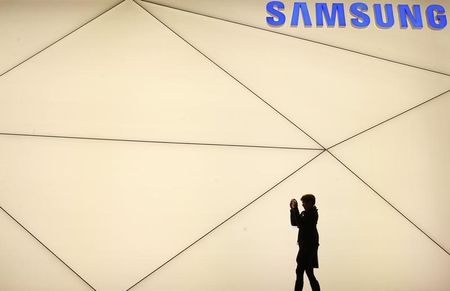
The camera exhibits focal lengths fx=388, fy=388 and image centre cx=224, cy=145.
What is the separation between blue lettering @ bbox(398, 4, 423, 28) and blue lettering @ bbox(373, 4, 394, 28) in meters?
0.12

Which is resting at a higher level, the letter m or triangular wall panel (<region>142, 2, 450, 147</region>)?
the letter m

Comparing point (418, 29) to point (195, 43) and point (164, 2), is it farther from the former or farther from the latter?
point (164, 2)

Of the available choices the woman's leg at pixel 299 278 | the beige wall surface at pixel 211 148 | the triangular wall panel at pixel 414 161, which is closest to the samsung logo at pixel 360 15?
the beige wall surface at pixel 211 148

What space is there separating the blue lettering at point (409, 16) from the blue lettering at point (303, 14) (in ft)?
3.98

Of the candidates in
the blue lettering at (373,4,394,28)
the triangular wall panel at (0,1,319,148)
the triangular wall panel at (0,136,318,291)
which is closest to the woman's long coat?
the triangular wall panel at (0,136,318,291)

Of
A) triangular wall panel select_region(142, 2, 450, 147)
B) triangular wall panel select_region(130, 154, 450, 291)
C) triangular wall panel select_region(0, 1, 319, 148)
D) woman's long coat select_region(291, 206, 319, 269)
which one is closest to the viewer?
woman's long coat select_region(291, 206, 319, 269)

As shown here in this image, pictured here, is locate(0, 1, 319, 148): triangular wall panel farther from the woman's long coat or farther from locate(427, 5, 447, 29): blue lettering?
locate(427, 5, 447, 29): blue lettering

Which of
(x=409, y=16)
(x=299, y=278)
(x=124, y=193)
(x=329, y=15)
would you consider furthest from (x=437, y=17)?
(x=124, y=193)

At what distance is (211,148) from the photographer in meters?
4.29

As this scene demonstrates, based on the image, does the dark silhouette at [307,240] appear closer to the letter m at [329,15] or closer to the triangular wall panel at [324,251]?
the triangular wall panel at [324,251]

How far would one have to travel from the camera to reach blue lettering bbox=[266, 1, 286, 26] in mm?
4945

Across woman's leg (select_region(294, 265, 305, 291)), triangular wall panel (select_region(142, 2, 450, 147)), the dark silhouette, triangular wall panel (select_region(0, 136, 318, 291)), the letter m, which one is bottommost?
woman's leg (select_region(294, 265, 305, 291))

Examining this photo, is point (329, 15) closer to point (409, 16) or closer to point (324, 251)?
point (409, 16)

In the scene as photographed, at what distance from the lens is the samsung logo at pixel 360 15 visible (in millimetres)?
4977
